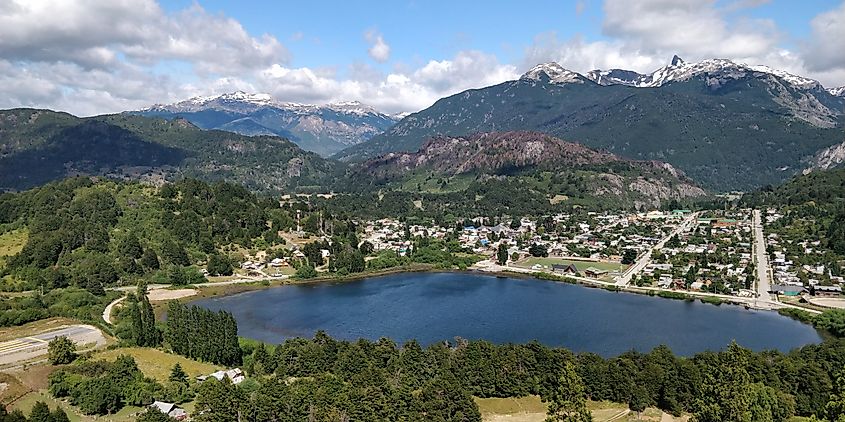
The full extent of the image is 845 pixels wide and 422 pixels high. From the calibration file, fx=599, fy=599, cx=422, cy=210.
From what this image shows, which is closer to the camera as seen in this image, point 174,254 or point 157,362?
point 157,362

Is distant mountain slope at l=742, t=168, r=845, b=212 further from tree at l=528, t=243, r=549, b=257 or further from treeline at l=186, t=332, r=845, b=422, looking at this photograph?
treeline at l=186, t=332, r=845, b=422

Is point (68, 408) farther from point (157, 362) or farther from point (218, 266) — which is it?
point (218, 266)

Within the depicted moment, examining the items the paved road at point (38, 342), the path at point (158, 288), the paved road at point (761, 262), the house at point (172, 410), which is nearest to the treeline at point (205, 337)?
the paved road at point (38, 342)

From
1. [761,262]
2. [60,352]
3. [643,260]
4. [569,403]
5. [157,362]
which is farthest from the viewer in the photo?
[643,260]

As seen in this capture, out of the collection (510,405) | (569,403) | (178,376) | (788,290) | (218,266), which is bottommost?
(510,405)

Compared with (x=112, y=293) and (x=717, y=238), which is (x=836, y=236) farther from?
(x=112, y=293)

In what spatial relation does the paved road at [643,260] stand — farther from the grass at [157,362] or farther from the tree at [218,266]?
the grass at [157,362]

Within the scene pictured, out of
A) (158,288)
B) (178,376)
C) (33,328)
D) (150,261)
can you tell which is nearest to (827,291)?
(178,376)

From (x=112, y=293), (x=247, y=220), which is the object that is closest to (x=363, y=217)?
(x=247, y=220)
